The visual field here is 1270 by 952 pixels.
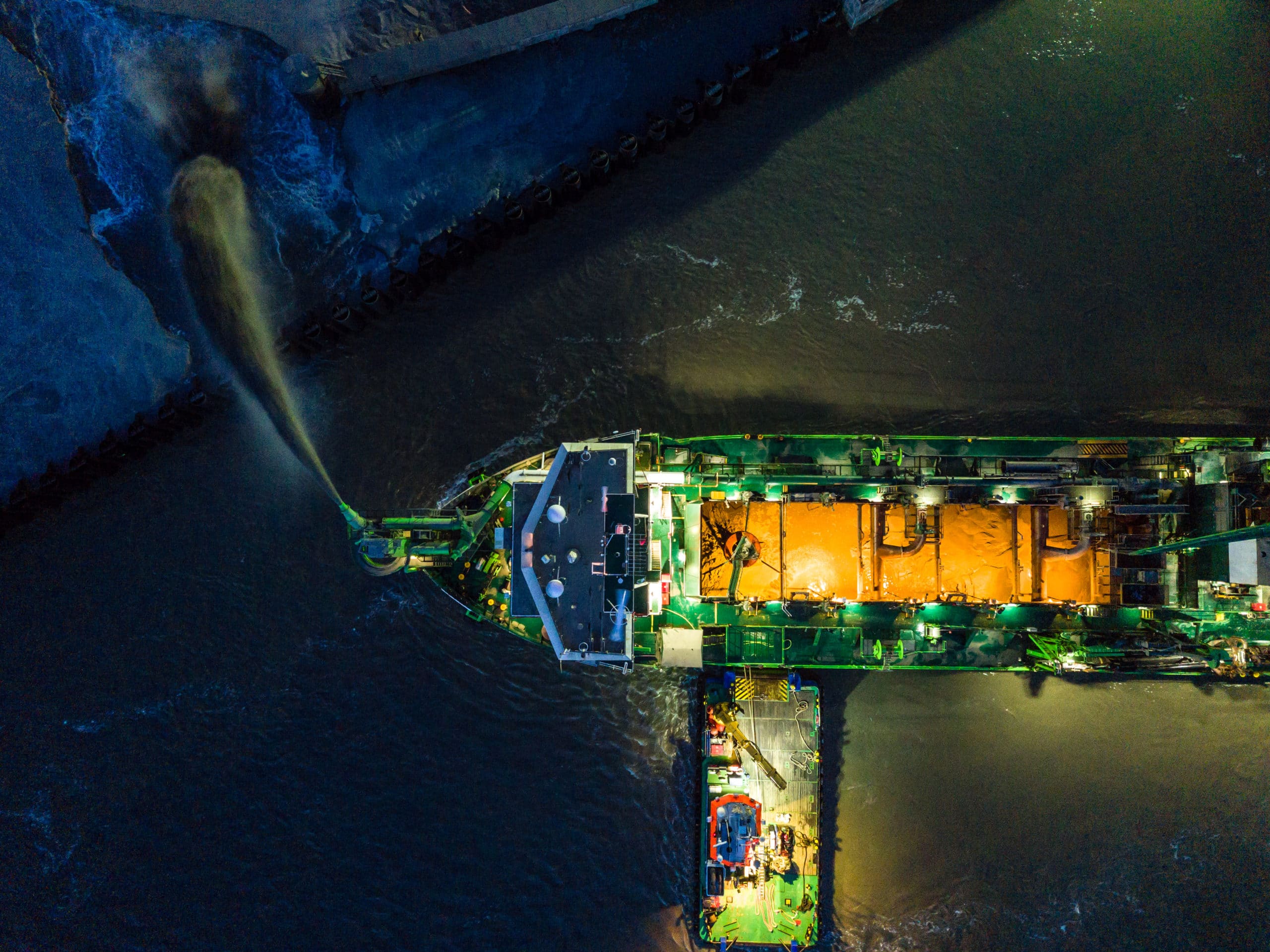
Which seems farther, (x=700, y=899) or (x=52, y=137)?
(x=52, y=137)

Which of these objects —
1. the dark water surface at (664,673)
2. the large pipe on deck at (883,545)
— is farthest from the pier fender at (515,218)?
the large pipe on deck at (883,545)

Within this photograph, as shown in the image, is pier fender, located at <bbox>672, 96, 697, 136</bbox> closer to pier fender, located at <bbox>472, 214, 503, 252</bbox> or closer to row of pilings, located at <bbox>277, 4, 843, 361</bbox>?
row of pilings, located at <bbox>277, 4, 843, 361</bbox>

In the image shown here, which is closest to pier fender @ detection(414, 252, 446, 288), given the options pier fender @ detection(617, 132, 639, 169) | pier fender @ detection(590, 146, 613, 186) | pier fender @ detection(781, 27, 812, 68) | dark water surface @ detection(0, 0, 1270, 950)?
dark water surface @ detection(0, 0, 1270, 950)

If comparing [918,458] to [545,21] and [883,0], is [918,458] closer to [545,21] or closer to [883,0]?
[883,0]

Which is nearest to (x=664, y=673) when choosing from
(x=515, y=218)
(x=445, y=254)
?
(x=445, y=254)

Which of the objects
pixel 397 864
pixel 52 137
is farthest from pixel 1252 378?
pixel 52 137

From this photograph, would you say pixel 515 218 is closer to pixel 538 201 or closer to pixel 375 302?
pixel 538 201
